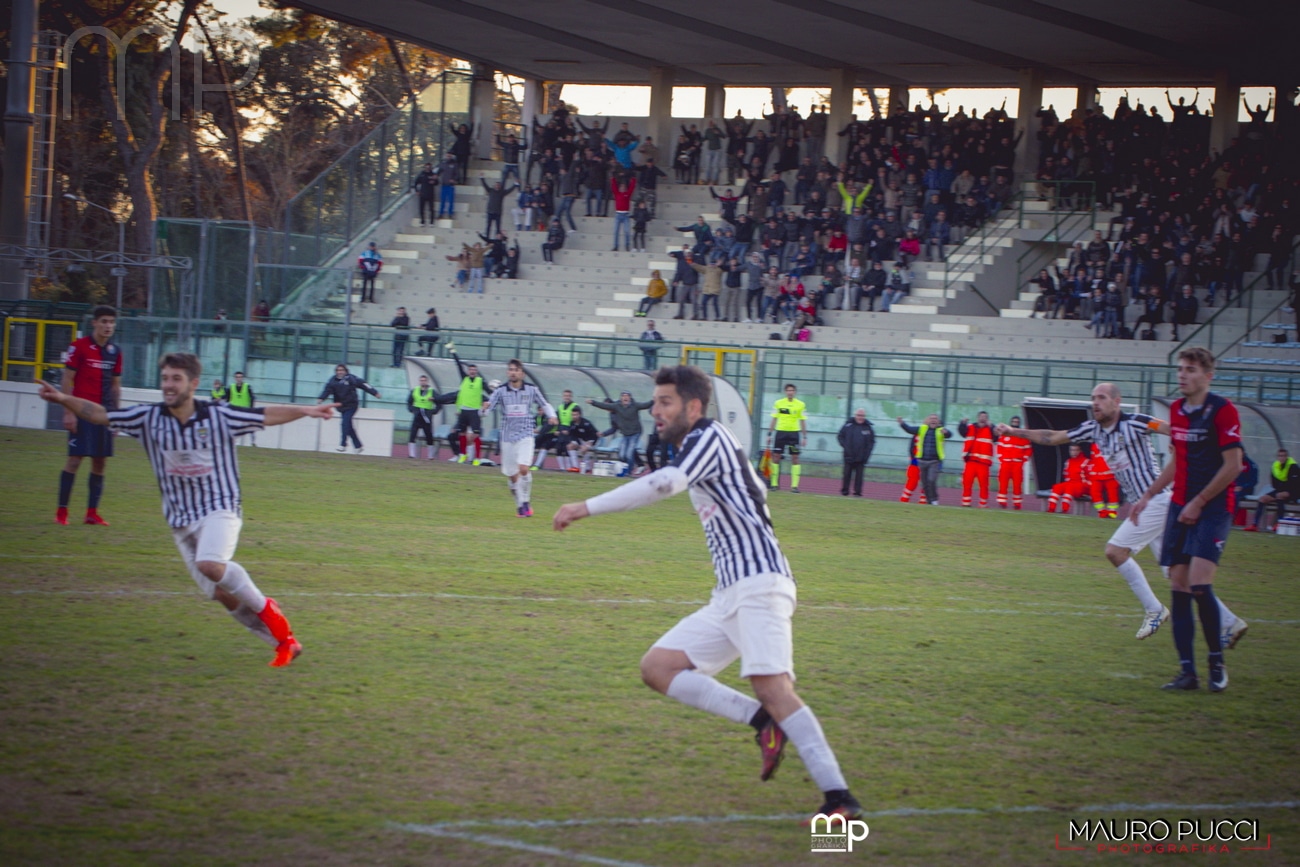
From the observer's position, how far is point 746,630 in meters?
5.21

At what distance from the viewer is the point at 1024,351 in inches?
1193

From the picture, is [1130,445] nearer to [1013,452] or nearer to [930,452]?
[930,452]

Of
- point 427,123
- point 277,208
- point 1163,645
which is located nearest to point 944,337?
point 427,123

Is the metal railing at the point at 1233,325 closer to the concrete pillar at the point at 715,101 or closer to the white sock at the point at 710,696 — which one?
the concrete pillar at the point at 715,101

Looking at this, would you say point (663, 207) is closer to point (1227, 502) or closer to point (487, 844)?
point (1227, 502)

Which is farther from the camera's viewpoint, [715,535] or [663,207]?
[663,207]

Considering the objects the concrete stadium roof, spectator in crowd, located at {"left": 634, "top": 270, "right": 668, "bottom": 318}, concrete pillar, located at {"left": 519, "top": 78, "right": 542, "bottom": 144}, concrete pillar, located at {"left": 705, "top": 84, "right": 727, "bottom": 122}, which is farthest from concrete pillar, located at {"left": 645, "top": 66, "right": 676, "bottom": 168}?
spectator in crowd, located at {"left": 634, "top": 270, "right": 668, "bottom": 318}

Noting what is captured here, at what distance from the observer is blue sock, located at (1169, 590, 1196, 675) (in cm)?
794

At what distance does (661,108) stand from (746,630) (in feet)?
129

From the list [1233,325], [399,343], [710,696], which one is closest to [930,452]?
[1233,325]

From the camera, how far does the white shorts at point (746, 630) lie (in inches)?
203

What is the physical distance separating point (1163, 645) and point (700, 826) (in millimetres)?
5895

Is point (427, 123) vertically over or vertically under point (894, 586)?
over

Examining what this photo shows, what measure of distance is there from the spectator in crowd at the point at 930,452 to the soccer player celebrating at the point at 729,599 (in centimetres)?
1964
